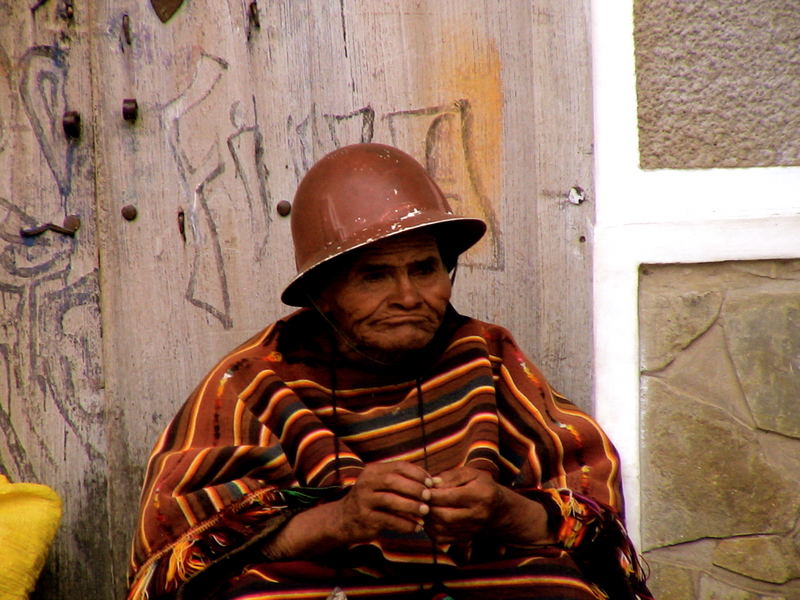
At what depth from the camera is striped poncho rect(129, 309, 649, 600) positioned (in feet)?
7.70

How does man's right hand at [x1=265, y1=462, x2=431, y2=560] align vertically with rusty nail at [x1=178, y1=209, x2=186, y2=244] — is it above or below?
below

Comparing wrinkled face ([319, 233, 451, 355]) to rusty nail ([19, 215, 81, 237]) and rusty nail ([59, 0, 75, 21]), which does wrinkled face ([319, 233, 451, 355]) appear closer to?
rusty nail ([19, 215, 81, 237])

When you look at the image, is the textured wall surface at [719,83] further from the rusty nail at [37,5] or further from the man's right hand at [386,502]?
→ the rusty nail at [37,5]

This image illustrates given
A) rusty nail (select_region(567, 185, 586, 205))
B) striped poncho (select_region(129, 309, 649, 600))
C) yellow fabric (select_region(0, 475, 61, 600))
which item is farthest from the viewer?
rusty nail (select_region(567, 185, 586, 205))

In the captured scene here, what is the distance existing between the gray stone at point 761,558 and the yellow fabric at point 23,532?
2.10 metres

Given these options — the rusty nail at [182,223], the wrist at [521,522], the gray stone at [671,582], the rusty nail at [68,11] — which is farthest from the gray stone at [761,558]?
the rusty nail at [68,11]

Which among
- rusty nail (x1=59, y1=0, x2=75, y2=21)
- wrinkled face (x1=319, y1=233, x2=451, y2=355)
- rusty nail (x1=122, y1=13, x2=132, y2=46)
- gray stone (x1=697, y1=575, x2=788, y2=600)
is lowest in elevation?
gray stone (x1=697, y1=575, x2=788, y2=600)

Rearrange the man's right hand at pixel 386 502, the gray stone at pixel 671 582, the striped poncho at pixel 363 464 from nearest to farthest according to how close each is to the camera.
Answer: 1. the man's right hand at pixel 386 502
2. the striped poncho at pixel 363 464
3. the gray stone at pixel 671 582

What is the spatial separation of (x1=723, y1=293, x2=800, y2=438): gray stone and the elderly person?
2.12ft

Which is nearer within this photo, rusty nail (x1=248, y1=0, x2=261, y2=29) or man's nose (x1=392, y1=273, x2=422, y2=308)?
man's nose (x1=392, y1=273, x2=422, y2=308)

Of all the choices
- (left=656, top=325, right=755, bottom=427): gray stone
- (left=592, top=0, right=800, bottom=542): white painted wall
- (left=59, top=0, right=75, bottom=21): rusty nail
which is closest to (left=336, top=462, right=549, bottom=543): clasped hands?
(left=592, top=0, right=800, bottom=542): white painted wall

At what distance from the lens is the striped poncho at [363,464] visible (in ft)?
7.70

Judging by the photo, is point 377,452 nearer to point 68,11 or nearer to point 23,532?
point 23,532

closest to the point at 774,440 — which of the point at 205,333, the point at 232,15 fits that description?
the point at 205,333
